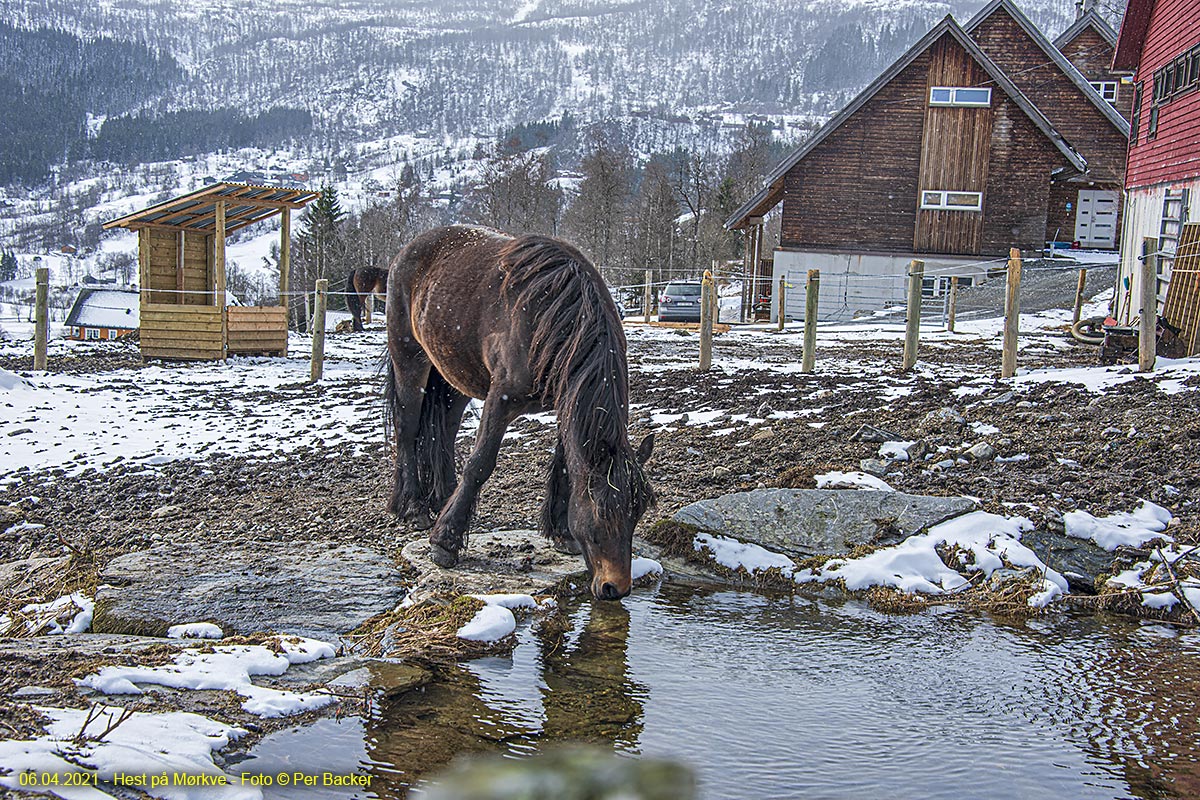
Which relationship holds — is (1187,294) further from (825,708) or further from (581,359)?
(825,708)

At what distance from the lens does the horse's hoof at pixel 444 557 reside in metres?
5.08

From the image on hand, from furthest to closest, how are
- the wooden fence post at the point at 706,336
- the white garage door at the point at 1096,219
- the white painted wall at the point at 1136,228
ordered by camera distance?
the white garage door at the point at 1096,219, the white painted wall at the point at 1136,228, the wooden fence post at the point at 706,336

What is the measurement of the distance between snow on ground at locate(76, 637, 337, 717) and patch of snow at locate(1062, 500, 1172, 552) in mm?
4274

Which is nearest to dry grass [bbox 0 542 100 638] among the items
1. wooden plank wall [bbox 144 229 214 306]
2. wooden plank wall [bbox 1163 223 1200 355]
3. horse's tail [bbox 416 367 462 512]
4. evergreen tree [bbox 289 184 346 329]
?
horse's tail [bbox 416 367 462 512]

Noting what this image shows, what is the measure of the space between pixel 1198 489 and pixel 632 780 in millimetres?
6578

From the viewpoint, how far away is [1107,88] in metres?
35.7

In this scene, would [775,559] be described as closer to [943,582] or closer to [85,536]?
[943,582]

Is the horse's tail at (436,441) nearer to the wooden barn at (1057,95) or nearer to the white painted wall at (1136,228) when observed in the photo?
the white painted wall at (1136,228)

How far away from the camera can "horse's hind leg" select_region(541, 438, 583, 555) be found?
5.14 m

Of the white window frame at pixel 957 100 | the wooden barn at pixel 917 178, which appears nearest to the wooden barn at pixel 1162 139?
the white window frame at pixel 957 100

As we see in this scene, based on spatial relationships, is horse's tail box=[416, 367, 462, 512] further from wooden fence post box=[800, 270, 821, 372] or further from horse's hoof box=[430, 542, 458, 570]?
wooden fence post box=[800, 270, 821, 372]

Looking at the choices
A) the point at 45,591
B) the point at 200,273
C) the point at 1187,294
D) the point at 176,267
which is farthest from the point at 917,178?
the point at 45,591

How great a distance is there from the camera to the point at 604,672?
3.88m

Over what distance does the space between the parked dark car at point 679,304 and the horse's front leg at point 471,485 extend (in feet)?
76.8
